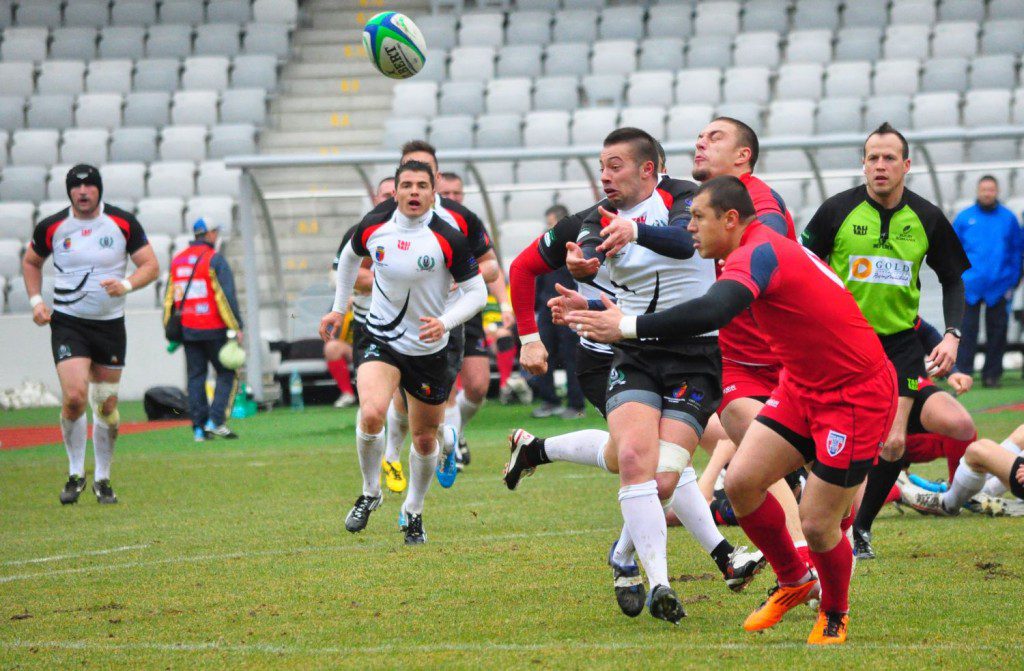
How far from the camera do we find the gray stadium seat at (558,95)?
77.2ft

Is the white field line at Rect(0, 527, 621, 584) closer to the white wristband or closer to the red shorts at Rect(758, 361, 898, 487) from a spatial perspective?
the red shorts at Rect(758, 361, 898, 487)

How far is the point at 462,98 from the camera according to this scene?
23797 millimetres

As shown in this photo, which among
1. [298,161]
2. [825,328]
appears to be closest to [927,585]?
[825,328]

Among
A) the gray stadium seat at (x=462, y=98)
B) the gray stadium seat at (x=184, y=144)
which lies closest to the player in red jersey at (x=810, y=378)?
the gray stadium seat at (x=462, y=98)

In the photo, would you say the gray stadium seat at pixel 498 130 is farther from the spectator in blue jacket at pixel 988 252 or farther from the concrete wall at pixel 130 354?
the spectator in blue jacket at pixel 988 252

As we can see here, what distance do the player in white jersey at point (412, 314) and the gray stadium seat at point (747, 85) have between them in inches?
596

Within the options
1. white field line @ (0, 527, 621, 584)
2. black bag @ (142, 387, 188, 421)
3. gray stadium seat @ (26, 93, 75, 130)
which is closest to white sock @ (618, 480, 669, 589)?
white field line @ (0, 527, 621, 584)

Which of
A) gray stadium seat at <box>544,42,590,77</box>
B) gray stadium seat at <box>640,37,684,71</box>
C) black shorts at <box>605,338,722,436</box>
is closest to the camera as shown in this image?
black shorts at <box>605,338,722,436</box>

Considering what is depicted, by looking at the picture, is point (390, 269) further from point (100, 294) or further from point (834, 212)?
point (100, 294)

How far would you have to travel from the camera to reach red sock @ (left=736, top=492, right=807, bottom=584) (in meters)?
5.68

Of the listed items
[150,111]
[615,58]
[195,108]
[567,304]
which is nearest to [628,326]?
[567,304]

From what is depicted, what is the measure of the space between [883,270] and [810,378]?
1.98 metres

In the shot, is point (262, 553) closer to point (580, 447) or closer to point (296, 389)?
point (580, 447)

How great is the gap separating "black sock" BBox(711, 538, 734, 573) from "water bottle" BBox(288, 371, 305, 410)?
13951 millimetres
